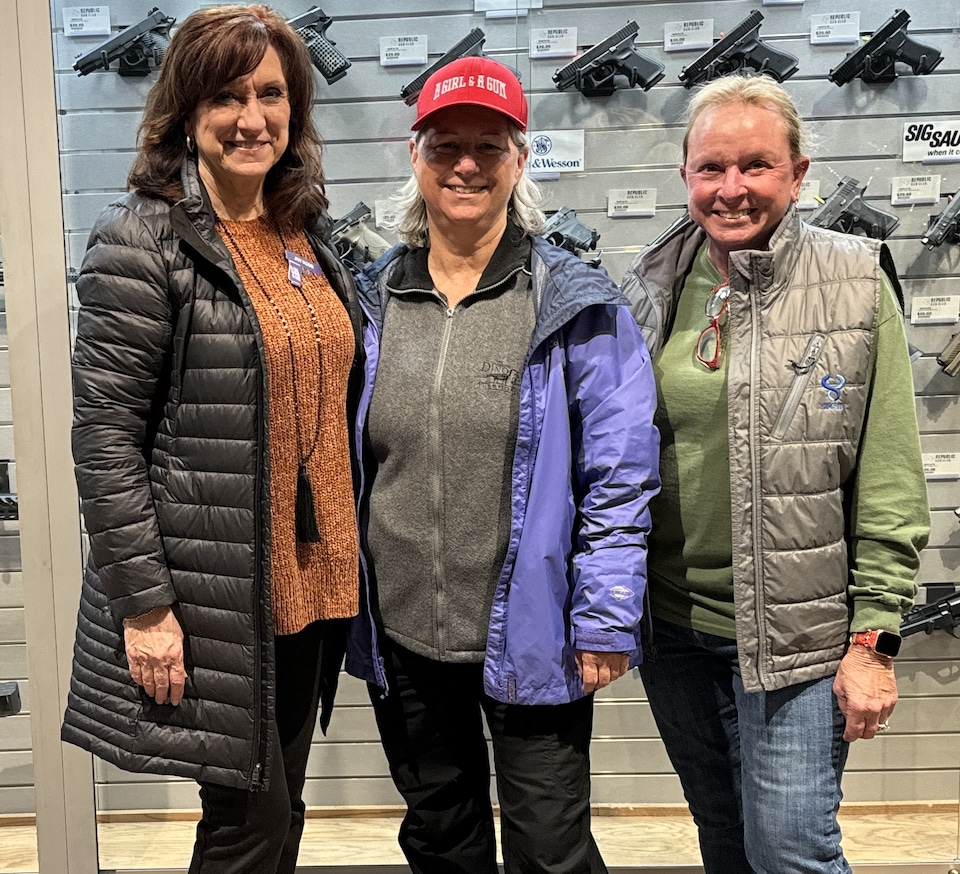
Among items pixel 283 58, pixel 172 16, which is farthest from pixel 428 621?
pixel 172 16

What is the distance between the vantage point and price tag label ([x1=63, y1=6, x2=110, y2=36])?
247 cm

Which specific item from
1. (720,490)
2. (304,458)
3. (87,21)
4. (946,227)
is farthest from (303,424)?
(946,227)

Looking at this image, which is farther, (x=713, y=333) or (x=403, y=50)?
(x=403, y=50)

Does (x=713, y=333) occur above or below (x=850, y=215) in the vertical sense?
below

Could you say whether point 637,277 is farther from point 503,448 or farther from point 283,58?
point 283,58

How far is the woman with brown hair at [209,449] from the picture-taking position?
1.52 metres

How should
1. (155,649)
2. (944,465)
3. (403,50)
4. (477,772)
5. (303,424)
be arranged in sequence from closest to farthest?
(155,649)
(303,424)
(477,772)
(403,50)
(944,465)

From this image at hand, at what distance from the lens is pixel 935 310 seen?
2.68 meters

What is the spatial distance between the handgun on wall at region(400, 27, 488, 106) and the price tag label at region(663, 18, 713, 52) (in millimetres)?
533

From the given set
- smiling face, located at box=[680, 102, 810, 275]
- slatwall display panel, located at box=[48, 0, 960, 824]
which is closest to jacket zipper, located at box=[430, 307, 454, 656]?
smiling face, located at box=[680, 102, 810, 275]

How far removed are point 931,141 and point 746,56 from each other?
0.60 meters

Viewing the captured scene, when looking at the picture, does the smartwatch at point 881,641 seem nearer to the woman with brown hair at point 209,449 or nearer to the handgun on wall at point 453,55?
the woman with brown hair at point 209,449

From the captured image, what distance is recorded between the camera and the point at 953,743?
2.81 metres

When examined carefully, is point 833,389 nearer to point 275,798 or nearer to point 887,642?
point 887,642
